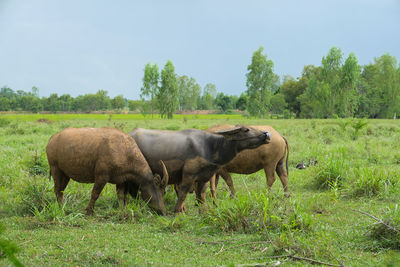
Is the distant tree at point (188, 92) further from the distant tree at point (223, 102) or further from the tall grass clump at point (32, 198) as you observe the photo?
the tall grass clump at point (32, 198)

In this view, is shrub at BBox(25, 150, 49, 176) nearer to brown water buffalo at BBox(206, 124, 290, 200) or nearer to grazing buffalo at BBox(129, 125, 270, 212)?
grazing buffalo at BBox(129, 125, 270, 212)

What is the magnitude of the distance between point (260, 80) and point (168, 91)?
56.0 ft

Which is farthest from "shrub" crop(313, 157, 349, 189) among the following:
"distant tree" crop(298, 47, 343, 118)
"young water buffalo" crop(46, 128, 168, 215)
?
"distant tree" crop(298, 47, 343, 118)

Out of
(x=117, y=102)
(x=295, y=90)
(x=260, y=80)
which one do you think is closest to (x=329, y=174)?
Result: (x=260, y=80)

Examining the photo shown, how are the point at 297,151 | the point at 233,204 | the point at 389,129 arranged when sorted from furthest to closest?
the point at 389,129, the point at 297,151, the point at 233,204

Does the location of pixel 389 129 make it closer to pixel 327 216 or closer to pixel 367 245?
pixel 327 216

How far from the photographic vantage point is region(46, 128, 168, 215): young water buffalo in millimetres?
6434

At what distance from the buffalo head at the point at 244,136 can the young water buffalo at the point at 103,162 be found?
1.34 meters

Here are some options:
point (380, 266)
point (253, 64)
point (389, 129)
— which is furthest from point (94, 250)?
point (253, 64)

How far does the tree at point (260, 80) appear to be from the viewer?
65688mm

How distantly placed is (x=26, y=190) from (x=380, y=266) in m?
5.80

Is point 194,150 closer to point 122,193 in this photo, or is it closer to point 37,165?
point 122,193

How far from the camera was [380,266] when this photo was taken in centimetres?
413

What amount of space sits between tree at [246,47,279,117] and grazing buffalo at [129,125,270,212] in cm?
5958
